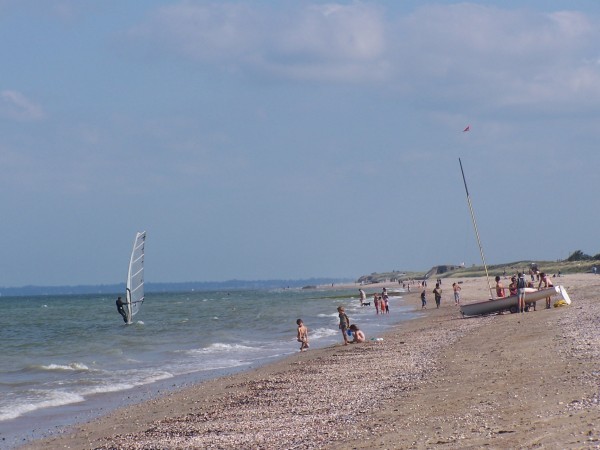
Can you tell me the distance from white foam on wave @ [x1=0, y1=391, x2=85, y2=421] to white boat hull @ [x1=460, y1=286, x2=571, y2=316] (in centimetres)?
1458

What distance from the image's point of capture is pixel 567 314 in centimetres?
2142

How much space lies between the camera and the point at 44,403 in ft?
50.1

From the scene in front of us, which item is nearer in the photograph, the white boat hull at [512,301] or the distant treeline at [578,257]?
the white boat hull at [512,301]

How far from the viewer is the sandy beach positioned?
7609mm

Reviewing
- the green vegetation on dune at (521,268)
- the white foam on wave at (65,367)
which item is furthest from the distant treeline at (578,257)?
the white foam on wave at (65,367)

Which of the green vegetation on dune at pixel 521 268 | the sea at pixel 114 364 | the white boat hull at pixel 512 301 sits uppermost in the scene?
the sea at pixel 114 364

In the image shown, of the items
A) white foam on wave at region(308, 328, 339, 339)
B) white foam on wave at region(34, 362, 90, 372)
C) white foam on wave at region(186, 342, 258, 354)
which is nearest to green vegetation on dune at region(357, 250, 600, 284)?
white foam on wave at region(308, 328, 339, 339)

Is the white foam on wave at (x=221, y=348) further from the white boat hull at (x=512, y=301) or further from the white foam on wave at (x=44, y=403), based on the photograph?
the white foam on wave at (x=44, y=403)

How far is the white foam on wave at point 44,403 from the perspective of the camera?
14.0 m

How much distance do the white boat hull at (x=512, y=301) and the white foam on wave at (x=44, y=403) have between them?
14576mm

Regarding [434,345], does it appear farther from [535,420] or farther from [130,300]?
[130,300]

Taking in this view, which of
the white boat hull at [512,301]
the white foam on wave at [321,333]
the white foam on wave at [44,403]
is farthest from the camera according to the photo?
the white foam on wave at [321,333]

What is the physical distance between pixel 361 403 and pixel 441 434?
9.44 feet

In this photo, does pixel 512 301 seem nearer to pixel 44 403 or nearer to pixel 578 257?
pixel 44 403
